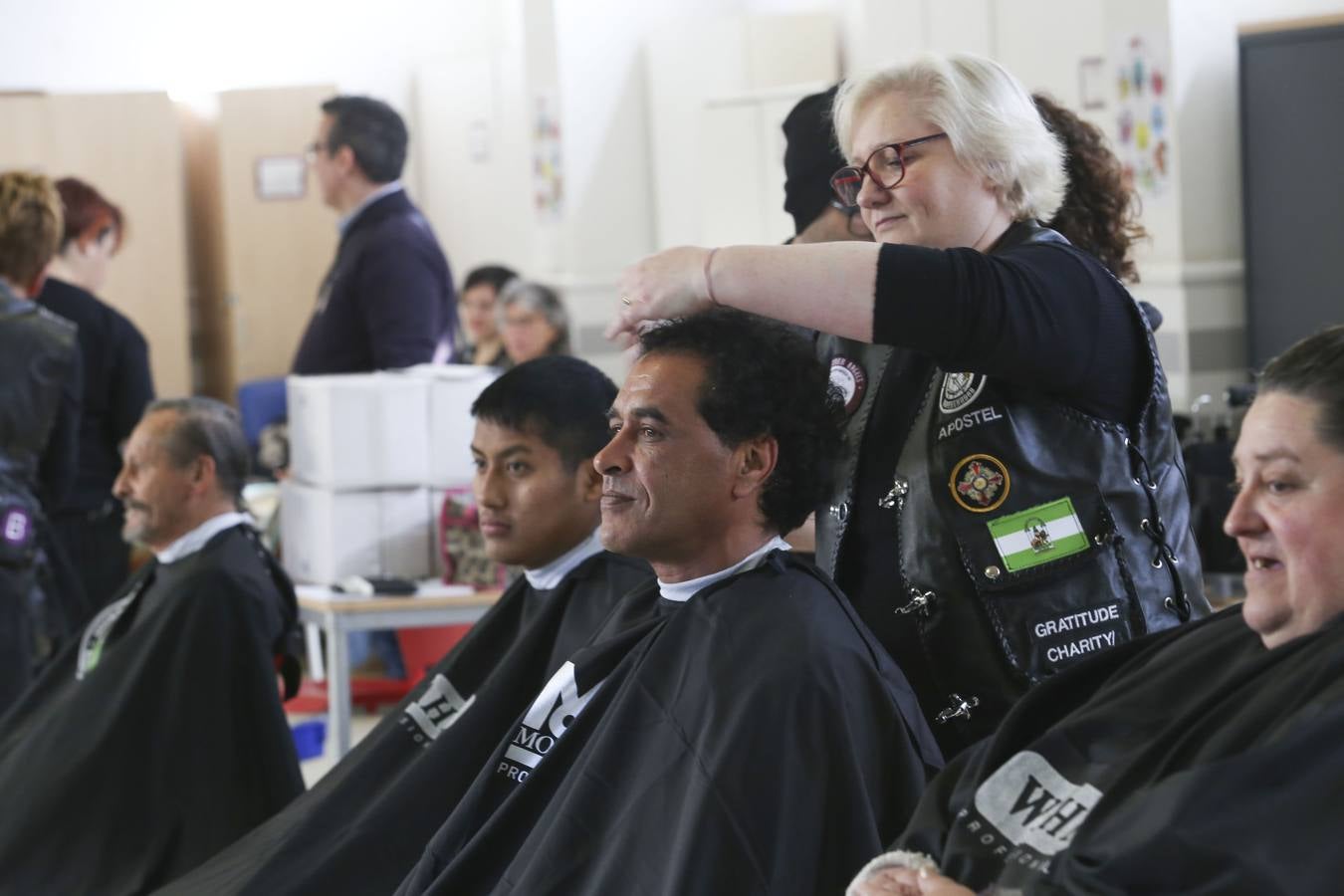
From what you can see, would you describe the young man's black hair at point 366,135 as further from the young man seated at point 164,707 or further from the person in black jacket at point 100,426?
the young man seated at point 164,707

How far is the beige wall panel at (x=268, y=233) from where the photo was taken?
7297 millimetres

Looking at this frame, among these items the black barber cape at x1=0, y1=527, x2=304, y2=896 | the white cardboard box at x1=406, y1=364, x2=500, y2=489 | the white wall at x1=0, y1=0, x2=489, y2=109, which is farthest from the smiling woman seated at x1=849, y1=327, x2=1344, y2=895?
the white wall at x1=0, y1=0, x2=489, y2=109

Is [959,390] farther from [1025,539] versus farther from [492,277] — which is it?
[492,277]

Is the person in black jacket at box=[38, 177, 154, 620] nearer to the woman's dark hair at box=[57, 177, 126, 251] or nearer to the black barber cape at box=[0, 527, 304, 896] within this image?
the woman's dark hair at box=[57, 177, 126, 251]

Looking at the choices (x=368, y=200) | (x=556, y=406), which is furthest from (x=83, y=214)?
(x=556, y=406)

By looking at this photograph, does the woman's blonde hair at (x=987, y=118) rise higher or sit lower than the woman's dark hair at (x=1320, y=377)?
higher

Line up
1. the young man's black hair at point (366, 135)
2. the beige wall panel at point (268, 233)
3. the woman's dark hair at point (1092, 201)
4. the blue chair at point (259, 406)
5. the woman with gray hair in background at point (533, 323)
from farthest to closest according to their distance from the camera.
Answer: the beige wall panel at point (268, 233) < the blue chair at point (259, 406) < the woman with gray hair in background at point (533, 323) < the young man's black hair at point (366, 135) < the woman's dark hair at point (1092, 201)

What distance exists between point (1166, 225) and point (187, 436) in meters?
2.76

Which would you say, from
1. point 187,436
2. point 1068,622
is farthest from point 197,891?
point 1068,622

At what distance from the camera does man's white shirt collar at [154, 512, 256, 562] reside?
3.11 metres

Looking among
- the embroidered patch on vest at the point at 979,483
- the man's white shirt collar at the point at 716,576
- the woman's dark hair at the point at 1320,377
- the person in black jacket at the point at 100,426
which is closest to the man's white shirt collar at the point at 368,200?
the person in black jacket at the point at 100,426

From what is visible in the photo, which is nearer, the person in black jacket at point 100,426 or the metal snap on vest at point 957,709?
the metal snap on vest at point 957,709

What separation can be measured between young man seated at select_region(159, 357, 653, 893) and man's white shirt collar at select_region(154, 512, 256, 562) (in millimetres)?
730

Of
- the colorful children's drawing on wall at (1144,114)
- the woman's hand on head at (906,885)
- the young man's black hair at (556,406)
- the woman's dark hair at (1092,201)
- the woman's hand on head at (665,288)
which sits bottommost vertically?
the woman's hand on head at (906,885)
